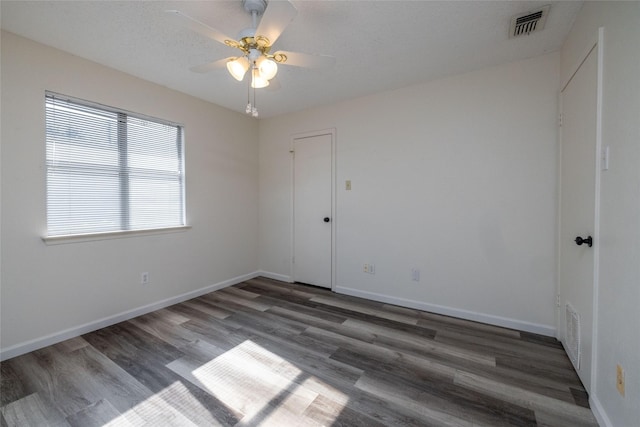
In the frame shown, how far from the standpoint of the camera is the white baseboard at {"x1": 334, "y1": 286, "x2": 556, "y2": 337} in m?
2.41

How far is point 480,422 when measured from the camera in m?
1.46

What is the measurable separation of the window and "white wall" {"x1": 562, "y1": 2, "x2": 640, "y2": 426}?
12.3 ft

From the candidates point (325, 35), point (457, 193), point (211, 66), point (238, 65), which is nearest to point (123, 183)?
point (211, 66)

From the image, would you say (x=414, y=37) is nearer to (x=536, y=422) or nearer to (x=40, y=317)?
(x=536, y=422)

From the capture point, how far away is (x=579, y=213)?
70.9 inches

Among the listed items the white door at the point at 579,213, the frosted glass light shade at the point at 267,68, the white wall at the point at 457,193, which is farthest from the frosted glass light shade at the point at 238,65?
the white door at the point at 579,213

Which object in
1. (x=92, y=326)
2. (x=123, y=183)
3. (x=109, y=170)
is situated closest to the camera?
(x=92, y=326)

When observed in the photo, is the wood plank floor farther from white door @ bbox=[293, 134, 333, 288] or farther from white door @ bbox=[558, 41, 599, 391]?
white door @ bbox=[293, 134, 333, 288]

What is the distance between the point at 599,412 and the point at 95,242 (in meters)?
3.92

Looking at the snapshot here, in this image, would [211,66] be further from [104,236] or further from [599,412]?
[599,412]

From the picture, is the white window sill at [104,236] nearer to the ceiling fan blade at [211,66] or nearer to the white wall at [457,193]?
the ceiling fan blade at [211,66]

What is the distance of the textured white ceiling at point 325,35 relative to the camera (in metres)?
1.76

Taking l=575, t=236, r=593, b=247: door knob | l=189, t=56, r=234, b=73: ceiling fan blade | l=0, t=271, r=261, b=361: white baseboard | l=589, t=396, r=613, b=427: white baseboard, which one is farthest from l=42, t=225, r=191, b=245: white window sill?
l=589, t=396, r=613, b=427: white baseboard

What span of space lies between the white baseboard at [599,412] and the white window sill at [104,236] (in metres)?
3.78
